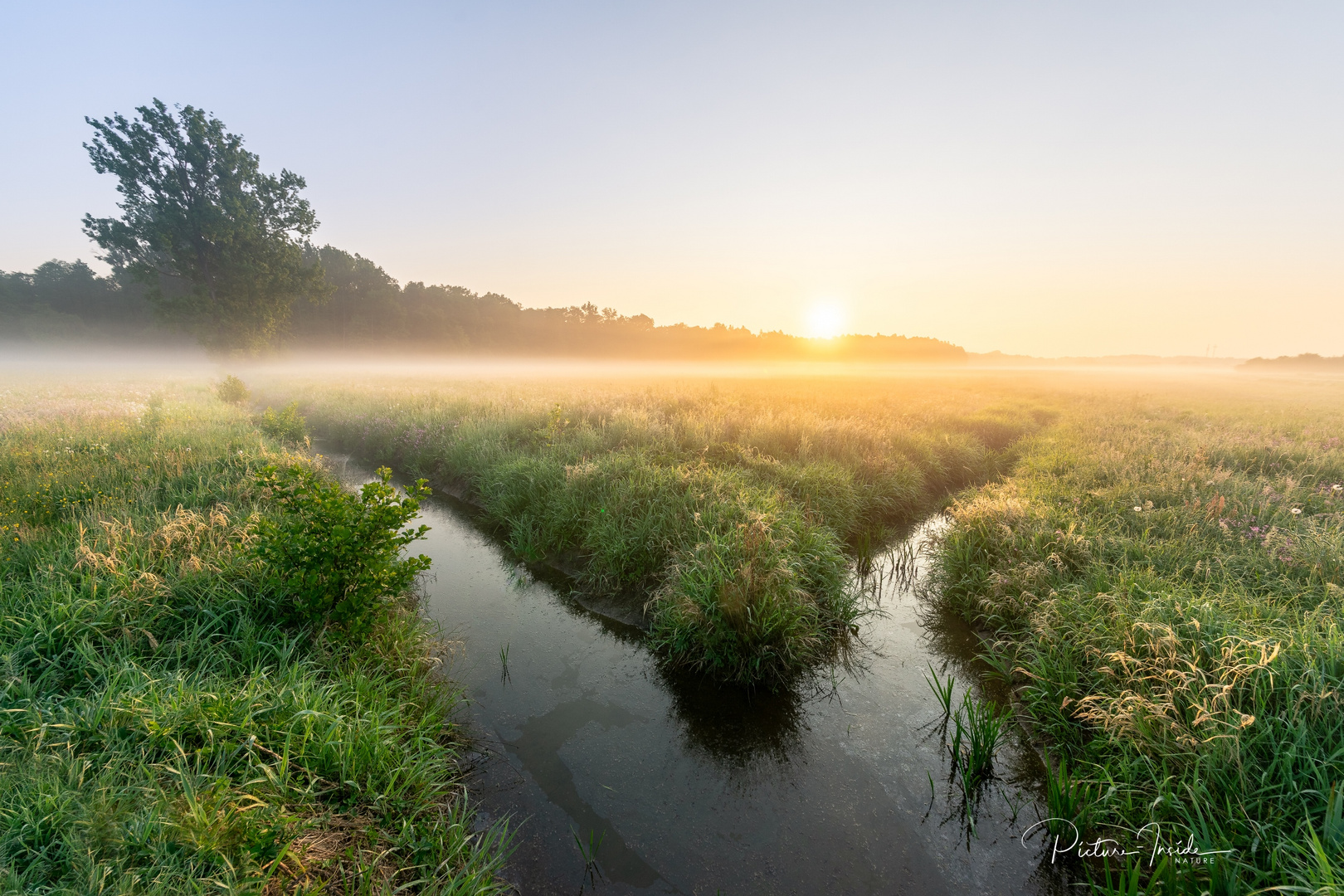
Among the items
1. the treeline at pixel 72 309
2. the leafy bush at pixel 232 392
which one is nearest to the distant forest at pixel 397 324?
the treeline at pixel 72 309

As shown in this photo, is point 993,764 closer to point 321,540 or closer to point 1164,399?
point 321,540

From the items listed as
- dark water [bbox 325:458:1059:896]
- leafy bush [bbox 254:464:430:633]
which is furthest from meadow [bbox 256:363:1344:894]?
leafy bush [bbox 254:464:430:633]

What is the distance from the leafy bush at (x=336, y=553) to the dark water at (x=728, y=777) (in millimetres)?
1499

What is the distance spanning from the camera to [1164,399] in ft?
79.8

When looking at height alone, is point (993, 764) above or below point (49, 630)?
below

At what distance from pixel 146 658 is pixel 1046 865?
679cm

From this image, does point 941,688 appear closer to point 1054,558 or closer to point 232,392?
point 1054,558

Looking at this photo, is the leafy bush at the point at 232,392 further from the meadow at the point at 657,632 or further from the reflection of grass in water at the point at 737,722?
the reflection of grass in water at the point at 737,722

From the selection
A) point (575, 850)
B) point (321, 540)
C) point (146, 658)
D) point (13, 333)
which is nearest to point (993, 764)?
point (575, 850)

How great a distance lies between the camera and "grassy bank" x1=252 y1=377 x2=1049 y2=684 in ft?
18.1

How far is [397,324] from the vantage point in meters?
67.0

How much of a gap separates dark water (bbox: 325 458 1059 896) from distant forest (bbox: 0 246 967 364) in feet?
159
